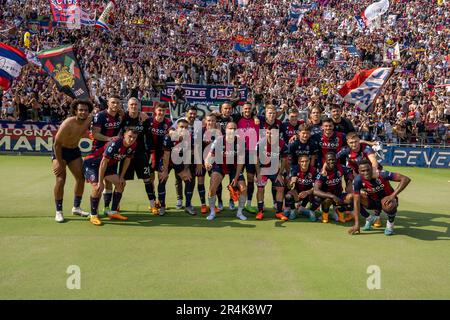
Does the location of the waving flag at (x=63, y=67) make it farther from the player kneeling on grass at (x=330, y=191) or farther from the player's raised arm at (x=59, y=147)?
the player kneeling on grass at (x=330, y=191)

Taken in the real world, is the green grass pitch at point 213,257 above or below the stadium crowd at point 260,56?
below

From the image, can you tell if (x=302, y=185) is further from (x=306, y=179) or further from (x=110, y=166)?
(x=110, y=166)

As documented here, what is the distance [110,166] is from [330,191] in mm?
4560

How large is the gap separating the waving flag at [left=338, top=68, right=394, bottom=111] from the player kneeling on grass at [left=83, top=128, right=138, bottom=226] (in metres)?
6.42

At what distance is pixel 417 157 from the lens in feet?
68.4

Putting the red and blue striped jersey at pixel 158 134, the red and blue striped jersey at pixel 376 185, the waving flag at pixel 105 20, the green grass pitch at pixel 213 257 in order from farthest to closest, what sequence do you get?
the waving flag at pixel 105 20 < the red and blue striped jersey at pixel 158 134 < the red and blue striped jersey at pixel 376 185 < the green grass pitch at pixel 213 257

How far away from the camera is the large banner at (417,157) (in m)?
20.7

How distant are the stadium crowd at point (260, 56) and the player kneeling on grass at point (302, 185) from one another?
1124 centimetres

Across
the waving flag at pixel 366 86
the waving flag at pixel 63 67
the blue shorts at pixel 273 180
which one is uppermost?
the waving flag at pixel 63 67

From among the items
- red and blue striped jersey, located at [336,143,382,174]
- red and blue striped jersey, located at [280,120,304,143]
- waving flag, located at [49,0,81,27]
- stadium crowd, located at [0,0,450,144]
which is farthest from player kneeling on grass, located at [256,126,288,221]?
waving flag, located at [49,0,81,27]

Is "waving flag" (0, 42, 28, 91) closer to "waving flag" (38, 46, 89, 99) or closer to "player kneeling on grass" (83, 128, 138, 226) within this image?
"waving flag" (38, 46, 89, 99)

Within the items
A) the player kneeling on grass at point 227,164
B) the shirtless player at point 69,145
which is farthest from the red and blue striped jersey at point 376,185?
the shirtless player at point 69,145

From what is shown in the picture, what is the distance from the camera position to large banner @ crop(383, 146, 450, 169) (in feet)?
67.8
